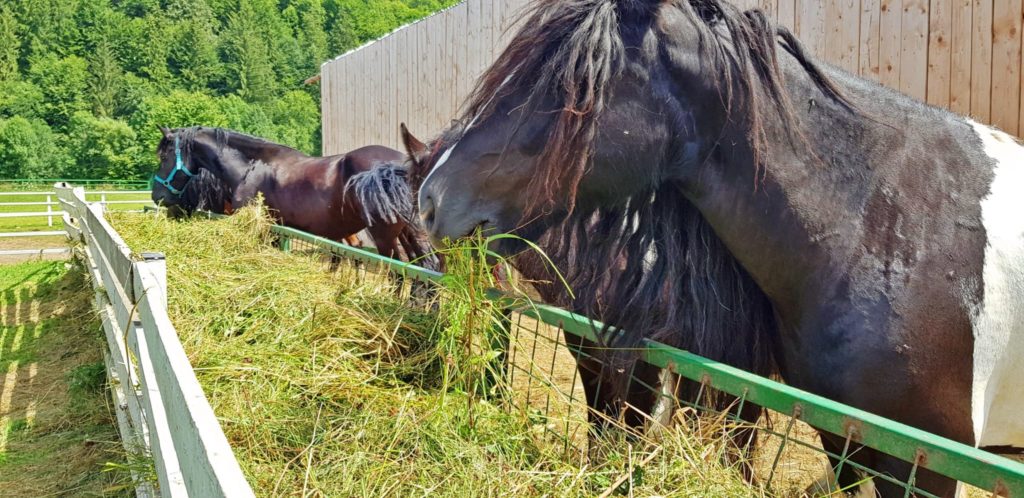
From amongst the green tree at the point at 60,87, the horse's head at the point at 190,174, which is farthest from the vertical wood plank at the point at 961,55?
the green tree at the point at 60,87

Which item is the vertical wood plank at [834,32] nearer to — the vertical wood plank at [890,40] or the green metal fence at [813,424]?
the vertical wood plank at [890,40]

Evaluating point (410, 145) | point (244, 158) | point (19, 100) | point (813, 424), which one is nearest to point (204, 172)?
point (244, 158)

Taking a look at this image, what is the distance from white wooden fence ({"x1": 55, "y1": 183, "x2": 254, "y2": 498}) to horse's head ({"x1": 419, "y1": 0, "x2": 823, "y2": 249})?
658 millimetres

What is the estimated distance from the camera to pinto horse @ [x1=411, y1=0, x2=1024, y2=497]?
1.46m

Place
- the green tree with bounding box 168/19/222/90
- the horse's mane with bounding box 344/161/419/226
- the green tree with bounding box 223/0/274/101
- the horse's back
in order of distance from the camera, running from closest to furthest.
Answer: the horse's mane with bounding box 344/161/419/226, the horse's back, the green tree with bounding box 168/19/222/90, the green tree with bounding box 223/0/274/101

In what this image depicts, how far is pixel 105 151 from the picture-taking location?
33188 millimetres

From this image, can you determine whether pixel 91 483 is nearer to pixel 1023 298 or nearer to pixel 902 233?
pixel 902 233

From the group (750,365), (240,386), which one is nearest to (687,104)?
(750,365)

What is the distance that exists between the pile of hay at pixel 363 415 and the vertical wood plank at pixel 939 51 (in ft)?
9.29

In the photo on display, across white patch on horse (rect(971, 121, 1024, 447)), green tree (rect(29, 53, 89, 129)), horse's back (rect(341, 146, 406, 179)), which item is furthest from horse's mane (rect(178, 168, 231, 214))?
green tree (rect(29, 53, 89, 129))

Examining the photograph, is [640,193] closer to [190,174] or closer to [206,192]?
[206,192]

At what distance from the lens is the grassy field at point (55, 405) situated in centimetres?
290

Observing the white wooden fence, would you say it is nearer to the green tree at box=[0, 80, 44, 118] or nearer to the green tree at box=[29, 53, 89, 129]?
the green tree at box=[0, 80, 44, 118]

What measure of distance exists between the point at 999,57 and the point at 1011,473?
2975 mm
